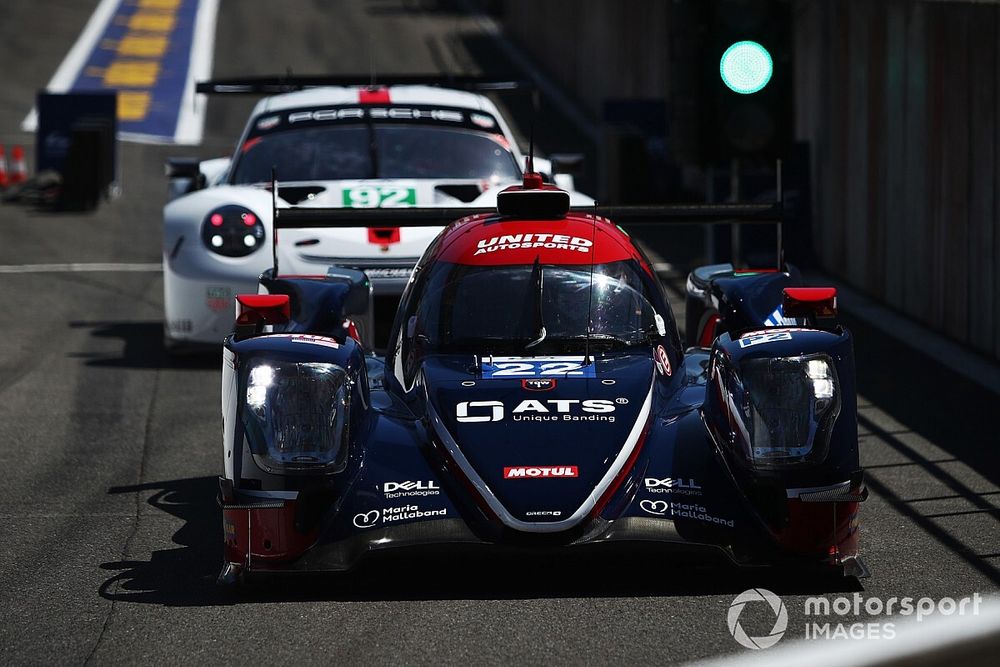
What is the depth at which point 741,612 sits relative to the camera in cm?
577

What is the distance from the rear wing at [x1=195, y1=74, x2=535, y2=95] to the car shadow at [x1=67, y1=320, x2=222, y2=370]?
1.78m

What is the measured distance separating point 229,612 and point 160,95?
1104 inches

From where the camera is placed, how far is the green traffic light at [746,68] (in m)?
10.1

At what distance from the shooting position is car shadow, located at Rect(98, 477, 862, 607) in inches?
235

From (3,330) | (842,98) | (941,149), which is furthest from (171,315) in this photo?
(842,98)

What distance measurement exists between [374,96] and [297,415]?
679cm

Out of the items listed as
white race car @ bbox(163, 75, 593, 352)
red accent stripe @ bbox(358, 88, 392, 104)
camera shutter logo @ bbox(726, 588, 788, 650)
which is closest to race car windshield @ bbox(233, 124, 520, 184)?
white race car @ bbox(163, 75, 593, 352)

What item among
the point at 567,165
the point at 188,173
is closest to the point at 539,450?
the point at 567,165

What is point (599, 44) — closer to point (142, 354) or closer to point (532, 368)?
point (142, 354)

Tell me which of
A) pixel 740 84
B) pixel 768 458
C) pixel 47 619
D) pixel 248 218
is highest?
pixel 740 84

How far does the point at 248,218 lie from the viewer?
11117mm

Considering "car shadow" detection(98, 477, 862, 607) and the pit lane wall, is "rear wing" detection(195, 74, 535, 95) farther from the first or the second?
"car shadow" detection(98, 477, 862, 607)

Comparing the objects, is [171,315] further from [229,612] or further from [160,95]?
[160,95]

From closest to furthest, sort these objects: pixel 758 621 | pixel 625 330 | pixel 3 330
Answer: pixel 758 621 → pixel 625 330 → pixel 3 330
